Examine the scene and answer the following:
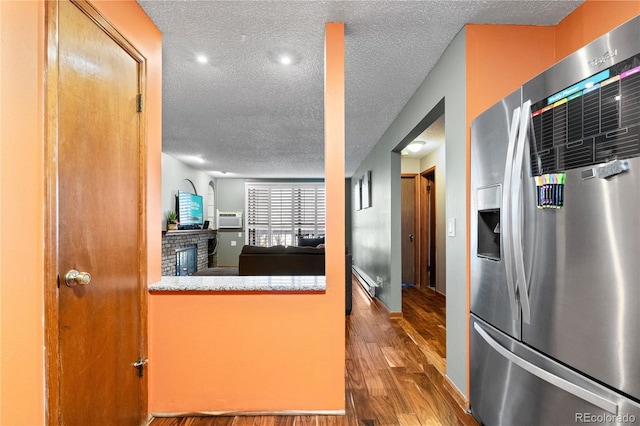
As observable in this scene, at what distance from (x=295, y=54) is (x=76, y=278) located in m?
1.94

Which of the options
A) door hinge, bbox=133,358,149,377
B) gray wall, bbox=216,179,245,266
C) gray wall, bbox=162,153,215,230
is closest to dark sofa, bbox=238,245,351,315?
door hinge, bbox=133,358,149,377

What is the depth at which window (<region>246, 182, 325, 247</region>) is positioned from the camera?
8141mm

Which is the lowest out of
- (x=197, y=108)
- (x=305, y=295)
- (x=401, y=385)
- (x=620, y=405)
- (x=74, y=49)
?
(x=401, y=385)

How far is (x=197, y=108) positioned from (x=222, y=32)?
4.84 ft

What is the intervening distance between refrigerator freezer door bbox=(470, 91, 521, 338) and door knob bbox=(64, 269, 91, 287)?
1941mm

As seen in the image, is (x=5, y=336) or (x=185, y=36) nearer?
(x=5, y=336)

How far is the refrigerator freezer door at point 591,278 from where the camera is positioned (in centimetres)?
95

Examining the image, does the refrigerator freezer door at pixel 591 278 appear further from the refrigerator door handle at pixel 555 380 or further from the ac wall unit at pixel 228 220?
the ac wall unit at pixel 228 220

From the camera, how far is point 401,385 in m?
2.17

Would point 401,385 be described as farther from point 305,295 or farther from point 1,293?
point 1,293

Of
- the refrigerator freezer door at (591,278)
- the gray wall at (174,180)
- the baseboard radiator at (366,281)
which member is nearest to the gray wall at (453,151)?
the refrigerator freezer door at (591,278)

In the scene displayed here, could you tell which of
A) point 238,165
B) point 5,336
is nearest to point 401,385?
point 5,336

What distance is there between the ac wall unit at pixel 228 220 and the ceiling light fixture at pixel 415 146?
5.05 metres

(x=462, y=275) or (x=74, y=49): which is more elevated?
(x=74, y=49)
